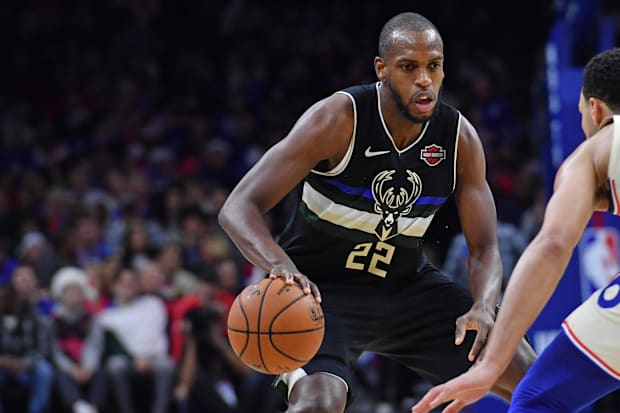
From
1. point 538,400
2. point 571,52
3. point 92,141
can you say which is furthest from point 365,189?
point 92,141

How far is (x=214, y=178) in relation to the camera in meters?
13.6

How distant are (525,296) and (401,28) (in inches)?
63.2

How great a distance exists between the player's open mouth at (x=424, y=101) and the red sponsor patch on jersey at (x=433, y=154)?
0.28m

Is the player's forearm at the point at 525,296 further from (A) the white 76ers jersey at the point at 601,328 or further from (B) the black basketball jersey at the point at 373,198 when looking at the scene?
(B) the black basketball jersey at the point at 373,198

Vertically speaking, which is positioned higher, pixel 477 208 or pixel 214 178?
pixel 477 208

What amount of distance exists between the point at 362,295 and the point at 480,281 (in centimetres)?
57

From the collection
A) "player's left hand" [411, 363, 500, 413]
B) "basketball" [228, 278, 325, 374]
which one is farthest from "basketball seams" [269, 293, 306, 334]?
"player's left hand" [411, 363, 500, 413]

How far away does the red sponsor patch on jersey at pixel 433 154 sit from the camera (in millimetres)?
4645

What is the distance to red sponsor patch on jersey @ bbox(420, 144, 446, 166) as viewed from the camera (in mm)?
4645

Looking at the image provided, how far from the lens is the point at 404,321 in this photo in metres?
4.68

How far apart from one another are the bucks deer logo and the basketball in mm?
736

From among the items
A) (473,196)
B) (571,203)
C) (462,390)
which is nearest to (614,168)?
(571,203)

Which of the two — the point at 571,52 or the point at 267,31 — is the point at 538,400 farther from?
the point at 267,31

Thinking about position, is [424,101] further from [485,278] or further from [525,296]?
[525,296]
